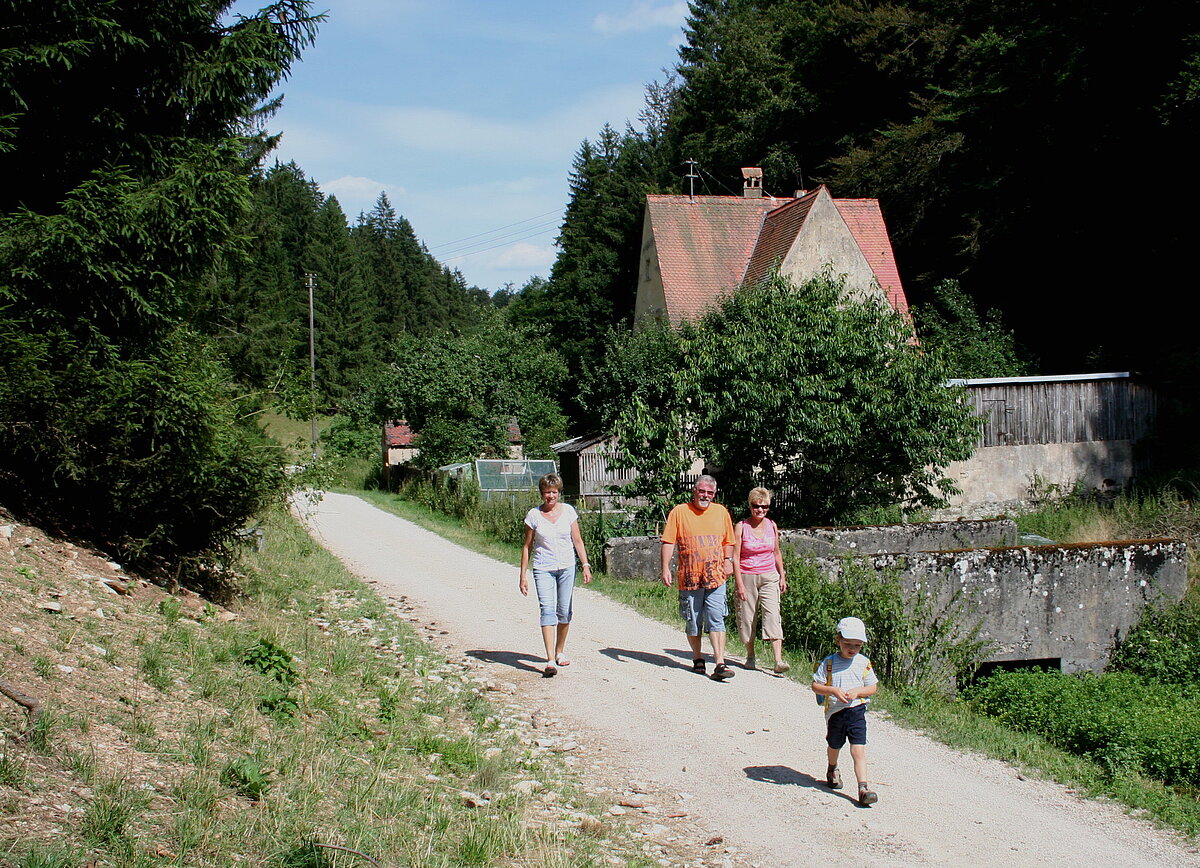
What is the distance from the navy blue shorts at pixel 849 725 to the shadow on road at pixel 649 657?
312 cm

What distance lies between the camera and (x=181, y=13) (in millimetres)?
9719

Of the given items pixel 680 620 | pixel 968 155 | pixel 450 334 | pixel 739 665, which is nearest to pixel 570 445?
pixel 450 334

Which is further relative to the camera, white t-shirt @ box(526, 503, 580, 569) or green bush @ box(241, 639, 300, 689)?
white t-shirt @ box(526, 503, 580, 569)

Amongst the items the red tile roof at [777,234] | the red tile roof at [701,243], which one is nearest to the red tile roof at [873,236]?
the red tile roof at [777,234]

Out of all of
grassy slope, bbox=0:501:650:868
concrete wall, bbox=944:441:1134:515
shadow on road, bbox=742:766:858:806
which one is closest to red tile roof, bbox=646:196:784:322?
concrete wall, bbox=944:441:1134:515

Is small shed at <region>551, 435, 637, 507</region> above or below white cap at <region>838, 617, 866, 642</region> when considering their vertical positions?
above

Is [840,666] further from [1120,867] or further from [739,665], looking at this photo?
[739,665]

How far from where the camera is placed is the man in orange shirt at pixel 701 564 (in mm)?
8695

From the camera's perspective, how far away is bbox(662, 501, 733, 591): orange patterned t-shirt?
875cm

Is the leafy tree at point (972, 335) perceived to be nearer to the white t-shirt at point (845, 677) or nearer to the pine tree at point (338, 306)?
the white t-shirt at point (845, 677)

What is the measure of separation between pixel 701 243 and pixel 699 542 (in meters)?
25.5

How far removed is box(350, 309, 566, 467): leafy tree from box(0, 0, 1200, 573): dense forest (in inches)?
4.3

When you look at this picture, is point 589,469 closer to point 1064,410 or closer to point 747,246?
point 747,246

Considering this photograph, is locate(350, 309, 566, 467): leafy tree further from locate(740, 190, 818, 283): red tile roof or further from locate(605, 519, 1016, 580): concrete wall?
locate(605, 519, 1016, 580): concrete wall
